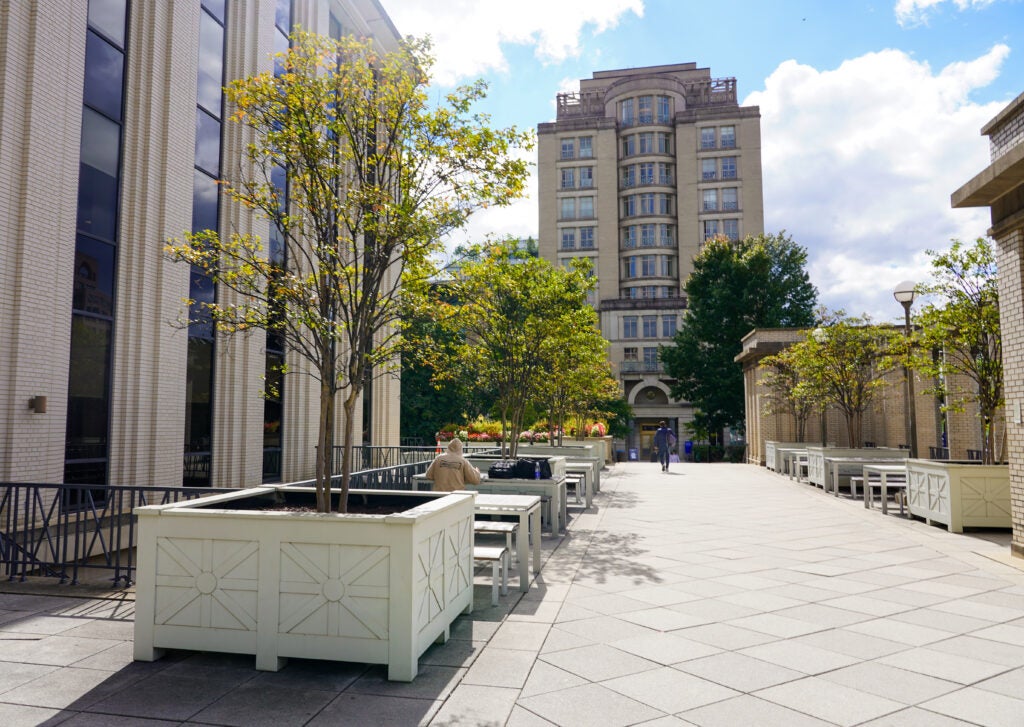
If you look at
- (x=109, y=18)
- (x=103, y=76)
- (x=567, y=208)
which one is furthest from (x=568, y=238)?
(x=103, y=76)

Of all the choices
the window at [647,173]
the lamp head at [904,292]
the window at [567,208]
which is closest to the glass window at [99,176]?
the lamp head at [904,292]

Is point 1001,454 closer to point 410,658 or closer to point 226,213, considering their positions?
point 410,658

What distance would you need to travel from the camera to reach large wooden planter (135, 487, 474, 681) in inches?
180

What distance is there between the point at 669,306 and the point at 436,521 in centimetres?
5616

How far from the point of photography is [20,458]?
899 centimetres

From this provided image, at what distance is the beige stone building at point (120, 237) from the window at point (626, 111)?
52.5m

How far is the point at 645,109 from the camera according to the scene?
63.1m

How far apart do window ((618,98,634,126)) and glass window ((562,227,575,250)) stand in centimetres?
1123

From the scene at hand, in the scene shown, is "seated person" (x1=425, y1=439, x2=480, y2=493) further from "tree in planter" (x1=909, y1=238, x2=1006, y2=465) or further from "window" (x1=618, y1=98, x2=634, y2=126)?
"window" (x1=618, y1=98, x2=634, y2=126)

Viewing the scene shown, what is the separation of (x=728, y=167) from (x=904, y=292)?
48.7 metres

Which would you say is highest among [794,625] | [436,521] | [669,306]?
[669,306]

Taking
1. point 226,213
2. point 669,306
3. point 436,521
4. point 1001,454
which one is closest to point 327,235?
point 436,521

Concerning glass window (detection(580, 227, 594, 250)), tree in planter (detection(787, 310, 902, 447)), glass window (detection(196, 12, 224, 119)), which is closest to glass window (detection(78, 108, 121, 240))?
glass window (detection(196, 12, 224, 119))

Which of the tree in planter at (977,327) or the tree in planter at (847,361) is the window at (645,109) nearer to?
the tree in planter at (847,361)
